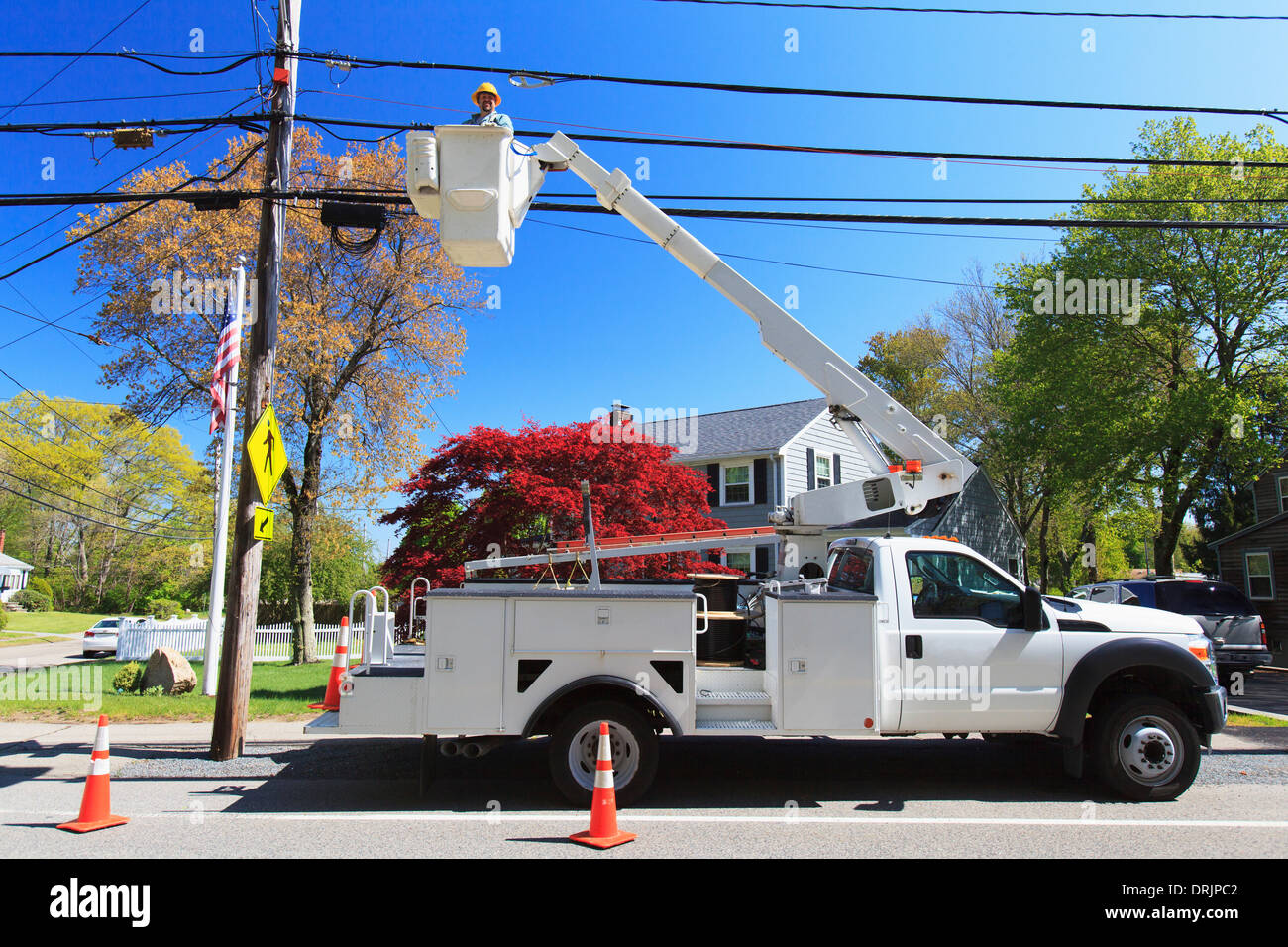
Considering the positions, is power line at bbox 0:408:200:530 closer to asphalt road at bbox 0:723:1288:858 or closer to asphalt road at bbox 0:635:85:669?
asphalt road at bbox 0:635:85:669

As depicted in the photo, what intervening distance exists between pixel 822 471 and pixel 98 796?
2413 cm

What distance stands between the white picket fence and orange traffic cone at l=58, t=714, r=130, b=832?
15.7 metres

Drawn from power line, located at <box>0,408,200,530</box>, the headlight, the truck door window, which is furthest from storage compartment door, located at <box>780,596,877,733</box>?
power line, located at <box>0,408,200,530</box>

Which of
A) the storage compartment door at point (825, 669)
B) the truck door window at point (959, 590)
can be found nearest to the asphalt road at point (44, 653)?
the storage compartment door at point (825, 669)

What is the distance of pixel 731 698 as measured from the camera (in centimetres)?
627

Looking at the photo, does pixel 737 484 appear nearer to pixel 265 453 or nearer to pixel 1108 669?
pixel 265 453

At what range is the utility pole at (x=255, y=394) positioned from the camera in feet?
27.1

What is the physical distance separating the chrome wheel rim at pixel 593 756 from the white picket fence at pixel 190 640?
55.1 ft

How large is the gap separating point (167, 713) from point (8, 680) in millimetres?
6511

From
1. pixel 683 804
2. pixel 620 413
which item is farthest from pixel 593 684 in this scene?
pixel 620 413

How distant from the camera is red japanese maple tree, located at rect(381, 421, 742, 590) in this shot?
11844 millimetres

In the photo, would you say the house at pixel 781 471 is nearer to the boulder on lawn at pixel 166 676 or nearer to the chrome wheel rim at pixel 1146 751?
the boulder on lawn at pixel 166 676

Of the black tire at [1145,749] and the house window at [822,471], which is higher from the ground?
the house window at [822,471]
